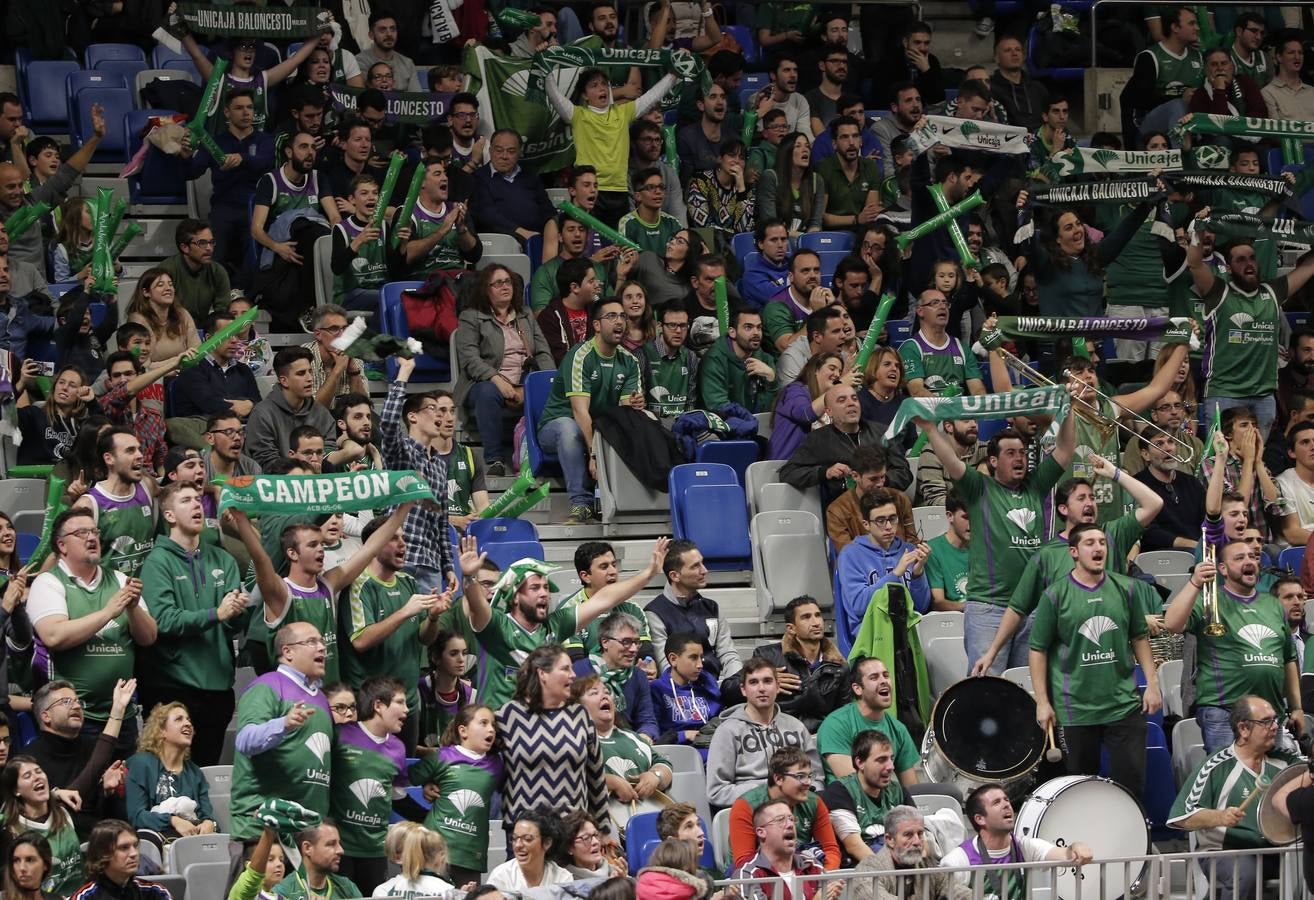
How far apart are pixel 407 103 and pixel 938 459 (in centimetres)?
383

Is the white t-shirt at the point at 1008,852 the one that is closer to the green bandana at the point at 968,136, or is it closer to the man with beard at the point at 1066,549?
the man with beard at the point at 1066,549

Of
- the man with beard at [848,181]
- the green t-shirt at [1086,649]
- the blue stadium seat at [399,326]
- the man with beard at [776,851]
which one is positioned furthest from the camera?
the man with beard at [848,181]

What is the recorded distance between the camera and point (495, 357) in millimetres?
11539

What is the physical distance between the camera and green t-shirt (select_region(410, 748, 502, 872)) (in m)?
8.04

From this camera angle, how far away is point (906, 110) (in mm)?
14344

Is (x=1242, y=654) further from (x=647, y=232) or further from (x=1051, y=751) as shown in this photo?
(x=647, y=232)

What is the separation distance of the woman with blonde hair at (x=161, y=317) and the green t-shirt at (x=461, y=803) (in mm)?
3391

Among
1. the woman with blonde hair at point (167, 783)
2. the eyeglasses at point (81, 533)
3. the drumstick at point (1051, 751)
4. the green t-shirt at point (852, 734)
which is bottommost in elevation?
the drumstick at point (1051, 751)

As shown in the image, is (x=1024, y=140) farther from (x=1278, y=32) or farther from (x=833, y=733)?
(x=833, y=733)

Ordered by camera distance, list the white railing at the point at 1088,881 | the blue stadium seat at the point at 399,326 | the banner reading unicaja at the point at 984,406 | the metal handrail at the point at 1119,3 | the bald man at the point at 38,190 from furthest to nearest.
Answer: the metal handrail at the point at 1119,3 < the blue stadium seat at the point at 399,326 < the bald man at the point at 38,190 < the banner reading unicaja at the point at 984,406 < the white railing at the point at 1088,881

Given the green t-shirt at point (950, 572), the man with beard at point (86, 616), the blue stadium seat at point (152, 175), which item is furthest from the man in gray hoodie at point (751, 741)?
the blue stadium seat at point (152, 175)

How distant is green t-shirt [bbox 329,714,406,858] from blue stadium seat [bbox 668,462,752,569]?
3056 mm

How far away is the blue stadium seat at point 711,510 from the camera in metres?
11.0

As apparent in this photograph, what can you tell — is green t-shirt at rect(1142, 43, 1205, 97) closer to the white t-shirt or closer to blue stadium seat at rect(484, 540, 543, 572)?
blue stadium seat at rect(484, 540, 543, 572)
